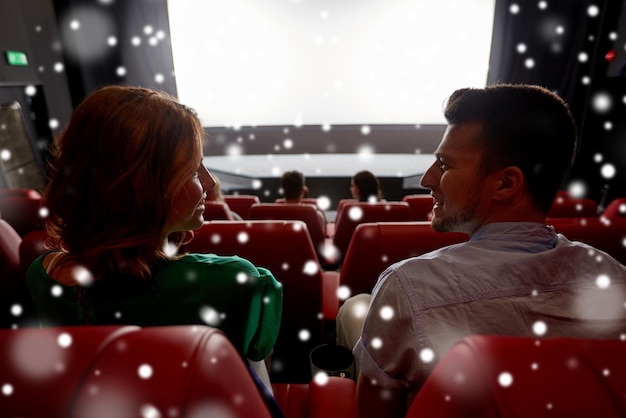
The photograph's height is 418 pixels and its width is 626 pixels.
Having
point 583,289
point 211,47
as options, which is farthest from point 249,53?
point 583,289

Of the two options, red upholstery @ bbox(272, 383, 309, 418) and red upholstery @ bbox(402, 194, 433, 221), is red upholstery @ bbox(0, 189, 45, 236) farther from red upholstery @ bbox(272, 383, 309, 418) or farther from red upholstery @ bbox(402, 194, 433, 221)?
red upholstery @ bbox(402, 194, 433, 221)

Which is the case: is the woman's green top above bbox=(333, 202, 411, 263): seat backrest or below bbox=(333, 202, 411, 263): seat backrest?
above

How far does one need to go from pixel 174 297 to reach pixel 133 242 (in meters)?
0.14

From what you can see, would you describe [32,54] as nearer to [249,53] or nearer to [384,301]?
[249,53]

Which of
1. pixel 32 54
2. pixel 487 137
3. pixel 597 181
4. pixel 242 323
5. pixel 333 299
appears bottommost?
pixel 597 181

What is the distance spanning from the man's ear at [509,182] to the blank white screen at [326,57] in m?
6.05

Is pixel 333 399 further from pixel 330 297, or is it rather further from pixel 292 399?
pixel 330 297

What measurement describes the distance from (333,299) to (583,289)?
3.80 feet

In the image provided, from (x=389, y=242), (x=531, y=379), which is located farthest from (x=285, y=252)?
(x=531, y=379)

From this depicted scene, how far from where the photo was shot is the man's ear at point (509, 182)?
30.7 inches

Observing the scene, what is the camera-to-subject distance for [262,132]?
22.8ft

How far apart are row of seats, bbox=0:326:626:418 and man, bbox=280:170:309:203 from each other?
2687 mm

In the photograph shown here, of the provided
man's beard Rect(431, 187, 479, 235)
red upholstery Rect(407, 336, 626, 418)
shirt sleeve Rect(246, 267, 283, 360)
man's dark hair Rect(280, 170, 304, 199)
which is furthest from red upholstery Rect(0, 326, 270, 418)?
man's dark hair Rect(280, 170, 304, 199)

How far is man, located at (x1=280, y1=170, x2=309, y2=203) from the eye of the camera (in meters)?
3.02
